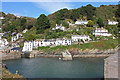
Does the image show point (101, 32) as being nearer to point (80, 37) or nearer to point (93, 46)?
point (80, 37)

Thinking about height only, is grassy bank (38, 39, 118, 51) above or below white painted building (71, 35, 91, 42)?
below

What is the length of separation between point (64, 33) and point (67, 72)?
2722cm

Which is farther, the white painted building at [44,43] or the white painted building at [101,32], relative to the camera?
the white painted building at [101,32]

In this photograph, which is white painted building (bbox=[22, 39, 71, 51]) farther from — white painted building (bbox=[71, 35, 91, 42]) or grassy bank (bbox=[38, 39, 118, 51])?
white painted building (bbox=[71, 35, 91, 42])

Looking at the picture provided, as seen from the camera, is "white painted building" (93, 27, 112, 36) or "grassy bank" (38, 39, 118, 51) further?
"white painted building" (93, 27, 112, 36)

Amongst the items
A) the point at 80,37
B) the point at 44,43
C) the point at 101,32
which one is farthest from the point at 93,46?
the point at 44,43

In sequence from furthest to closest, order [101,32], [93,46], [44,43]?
[101,32], [44,43], [93,46]

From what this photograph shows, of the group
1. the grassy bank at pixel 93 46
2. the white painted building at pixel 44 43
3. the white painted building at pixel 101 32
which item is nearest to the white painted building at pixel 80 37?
the white painted building at pixel 44 43

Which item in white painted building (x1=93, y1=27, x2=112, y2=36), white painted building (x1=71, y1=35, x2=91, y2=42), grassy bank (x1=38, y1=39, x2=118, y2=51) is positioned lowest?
grassy bank (x1=38, y1=39, x2=118, y2=51)

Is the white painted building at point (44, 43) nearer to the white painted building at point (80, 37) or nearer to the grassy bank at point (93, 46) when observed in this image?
the grassy bank at point (93, 46)

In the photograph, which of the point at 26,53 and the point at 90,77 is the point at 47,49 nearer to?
the point at 26,53

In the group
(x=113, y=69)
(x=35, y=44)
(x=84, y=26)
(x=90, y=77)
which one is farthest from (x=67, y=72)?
(x=84, y=26)

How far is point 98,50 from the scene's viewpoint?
120 feet

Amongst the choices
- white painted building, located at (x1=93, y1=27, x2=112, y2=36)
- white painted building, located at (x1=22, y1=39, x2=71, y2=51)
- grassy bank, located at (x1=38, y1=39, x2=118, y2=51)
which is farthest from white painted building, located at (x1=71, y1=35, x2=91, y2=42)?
white painted building, located at (x1=93, y1=27, x2=112, y2=36)
